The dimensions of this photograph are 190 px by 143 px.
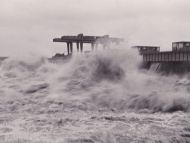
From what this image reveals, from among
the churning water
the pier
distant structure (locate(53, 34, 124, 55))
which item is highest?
distant structure (locate(53, 34, 124, 55))

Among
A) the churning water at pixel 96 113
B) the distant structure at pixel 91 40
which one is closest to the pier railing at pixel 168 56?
the churning water at pixel 96 113

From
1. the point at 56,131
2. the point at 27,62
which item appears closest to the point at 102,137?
the point at 56,131

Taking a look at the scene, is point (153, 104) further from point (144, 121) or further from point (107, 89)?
point (107, 89)

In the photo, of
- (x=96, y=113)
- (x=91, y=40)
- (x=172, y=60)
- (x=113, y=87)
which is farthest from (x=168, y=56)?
(x=91, y=40)

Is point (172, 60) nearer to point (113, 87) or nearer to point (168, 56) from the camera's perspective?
point (168, 56)

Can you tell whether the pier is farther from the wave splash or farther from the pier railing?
the wave splash

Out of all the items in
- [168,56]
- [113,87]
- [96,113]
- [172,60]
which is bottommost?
[96,113]

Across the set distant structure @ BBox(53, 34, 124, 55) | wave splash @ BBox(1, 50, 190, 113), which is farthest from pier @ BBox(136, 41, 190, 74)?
distant structure @ BBox(53, 34, 124, 55)

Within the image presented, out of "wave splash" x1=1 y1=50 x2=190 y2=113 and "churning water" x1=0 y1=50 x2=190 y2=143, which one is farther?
"wave splash" x1=1 y1=50 x2=190 y2=113

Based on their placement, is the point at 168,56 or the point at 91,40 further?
the point at 91,40

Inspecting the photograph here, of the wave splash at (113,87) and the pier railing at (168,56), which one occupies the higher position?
the pier railing at (168,56)

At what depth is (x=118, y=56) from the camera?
30438mm

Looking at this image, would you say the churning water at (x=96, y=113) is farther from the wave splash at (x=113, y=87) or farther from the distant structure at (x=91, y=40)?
the distant structure at (x=91, y=40)

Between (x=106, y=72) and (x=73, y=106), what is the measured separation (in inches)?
482
